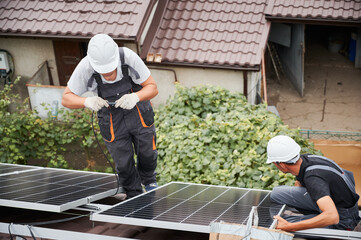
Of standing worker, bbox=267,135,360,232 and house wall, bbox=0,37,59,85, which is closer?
standing worker, bbox=267,135,360,232

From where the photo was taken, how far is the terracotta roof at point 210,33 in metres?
10.1

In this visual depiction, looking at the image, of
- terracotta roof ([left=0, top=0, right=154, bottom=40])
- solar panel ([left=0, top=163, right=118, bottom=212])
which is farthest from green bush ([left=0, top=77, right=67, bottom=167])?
solar panel ([left=0, top=163, right=118, bottom=212])

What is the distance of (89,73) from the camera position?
4.44 m

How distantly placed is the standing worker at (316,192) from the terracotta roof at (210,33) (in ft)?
19.1

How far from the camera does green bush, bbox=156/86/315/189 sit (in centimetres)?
638

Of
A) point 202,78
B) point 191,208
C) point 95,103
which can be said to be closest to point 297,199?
point 191,208

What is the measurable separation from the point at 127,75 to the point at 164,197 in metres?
1.33

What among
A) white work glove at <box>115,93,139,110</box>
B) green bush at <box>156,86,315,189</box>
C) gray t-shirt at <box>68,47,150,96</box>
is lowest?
green bush at <box>156,86,315,189</box>

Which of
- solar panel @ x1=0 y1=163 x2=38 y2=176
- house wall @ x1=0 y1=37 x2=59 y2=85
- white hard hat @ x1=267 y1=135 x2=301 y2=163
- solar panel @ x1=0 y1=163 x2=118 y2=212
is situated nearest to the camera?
solar panel @ x1=0 y1=163 x2=118 y2=212

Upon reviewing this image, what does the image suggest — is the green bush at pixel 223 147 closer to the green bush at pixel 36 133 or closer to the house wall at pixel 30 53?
the green bush at pixel 36 133

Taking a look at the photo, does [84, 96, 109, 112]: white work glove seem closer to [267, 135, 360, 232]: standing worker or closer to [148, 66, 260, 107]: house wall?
[267, 135, 360, 232]: standing worker

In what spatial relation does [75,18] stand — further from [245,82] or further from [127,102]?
[127,102]

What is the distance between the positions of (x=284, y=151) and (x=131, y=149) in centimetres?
178

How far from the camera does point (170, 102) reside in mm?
8625
